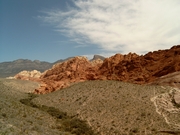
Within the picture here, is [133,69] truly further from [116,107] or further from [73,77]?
[116,107]

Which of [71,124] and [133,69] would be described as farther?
[133,69]

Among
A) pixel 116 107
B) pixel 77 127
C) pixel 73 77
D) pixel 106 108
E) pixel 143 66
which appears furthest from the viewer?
pixel 73 77

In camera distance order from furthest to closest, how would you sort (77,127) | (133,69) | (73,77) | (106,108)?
(73,77) < (133,69) < (106,108) < (77,127)

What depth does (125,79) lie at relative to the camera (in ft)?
161

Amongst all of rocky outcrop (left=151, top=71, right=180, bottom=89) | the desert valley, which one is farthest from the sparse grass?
rocky outcrop (left=151, top=71, right=180, bottom=89)

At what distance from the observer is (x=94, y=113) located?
2852 cm

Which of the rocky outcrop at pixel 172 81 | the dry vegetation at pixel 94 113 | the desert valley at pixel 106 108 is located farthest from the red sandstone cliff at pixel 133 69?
the dry vegetation at pixel 94 113

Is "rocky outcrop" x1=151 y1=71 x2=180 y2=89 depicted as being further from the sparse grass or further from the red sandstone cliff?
the sparse grass

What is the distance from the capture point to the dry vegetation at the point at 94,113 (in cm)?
2062

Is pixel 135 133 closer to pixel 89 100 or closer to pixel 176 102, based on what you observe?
pixel 176 102

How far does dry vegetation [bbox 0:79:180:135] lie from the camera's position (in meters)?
20.6

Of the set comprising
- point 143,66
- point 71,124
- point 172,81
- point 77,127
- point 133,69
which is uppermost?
point 143,66

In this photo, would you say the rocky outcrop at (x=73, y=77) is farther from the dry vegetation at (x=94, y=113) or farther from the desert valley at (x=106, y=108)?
the dry vegetation at (x=94, y=113)

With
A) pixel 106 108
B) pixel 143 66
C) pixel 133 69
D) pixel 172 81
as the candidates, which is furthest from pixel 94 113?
pixel 143 66
